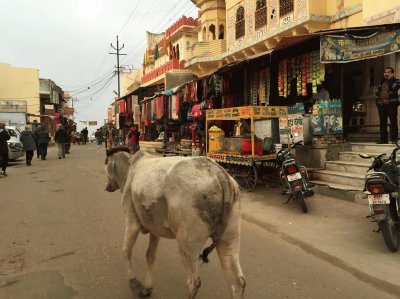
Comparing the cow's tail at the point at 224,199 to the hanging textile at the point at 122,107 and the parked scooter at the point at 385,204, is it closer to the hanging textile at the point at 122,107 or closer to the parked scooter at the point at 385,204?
the parked scooter at the point at 385,204

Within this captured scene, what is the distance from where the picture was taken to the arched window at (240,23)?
54.6 feet

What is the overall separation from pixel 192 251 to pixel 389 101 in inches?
280

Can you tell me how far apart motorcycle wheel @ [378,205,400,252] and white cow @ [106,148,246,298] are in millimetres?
2428

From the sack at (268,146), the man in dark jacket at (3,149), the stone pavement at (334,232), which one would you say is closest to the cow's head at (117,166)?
the stone pavement at (334,232)

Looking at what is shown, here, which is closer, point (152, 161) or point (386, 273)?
point (152, 161)

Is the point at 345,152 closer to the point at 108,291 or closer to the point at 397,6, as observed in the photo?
the point at 397,6

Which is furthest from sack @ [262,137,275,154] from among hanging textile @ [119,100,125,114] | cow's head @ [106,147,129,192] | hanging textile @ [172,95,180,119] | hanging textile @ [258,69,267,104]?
hanging textile @ [119,100,125,114]

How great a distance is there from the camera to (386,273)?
398 cm

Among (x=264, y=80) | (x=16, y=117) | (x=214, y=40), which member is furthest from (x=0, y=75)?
(x=264, y=80)

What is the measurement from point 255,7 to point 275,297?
1428cm

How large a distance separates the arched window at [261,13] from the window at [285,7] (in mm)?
1089

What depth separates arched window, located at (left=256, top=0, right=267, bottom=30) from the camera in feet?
48.8

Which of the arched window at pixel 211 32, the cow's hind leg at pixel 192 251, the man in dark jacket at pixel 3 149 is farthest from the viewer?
the arched window at pixel 211 32

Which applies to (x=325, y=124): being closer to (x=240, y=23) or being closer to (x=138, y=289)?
(x=138, y=289)
